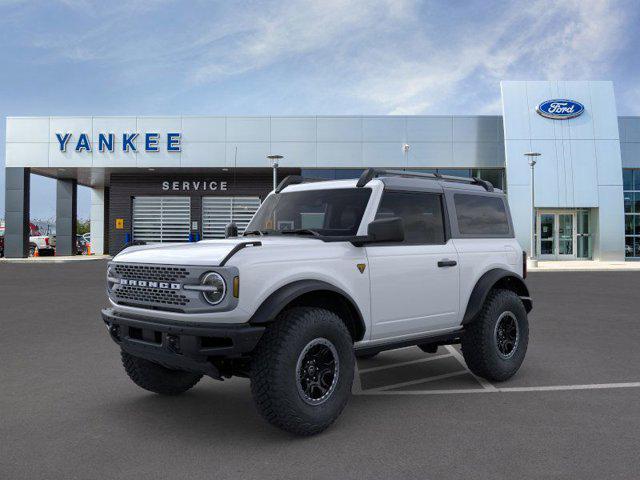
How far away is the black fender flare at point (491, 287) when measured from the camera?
5.65 meters

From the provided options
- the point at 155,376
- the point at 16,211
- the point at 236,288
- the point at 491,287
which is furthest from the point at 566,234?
the point at 236,288

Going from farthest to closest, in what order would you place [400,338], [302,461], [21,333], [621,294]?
1. [621,294]
2. [21,333]
3. [400,338]
4. [302,461]

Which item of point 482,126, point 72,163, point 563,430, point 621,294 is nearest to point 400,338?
point 563,430

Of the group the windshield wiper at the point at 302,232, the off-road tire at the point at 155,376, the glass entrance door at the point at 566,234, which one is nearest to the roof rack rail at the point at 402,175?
the windshield wiper at the point at 302,232

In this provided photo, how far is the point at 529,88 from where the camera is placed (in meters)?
30.3

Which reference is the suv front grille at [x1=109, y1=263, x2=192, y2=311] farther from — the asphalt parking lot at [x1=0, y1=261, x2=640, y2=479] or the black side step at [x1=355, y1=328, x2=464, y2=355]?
the black side step at [x1=355, y1=328, x2=464, y2=355]

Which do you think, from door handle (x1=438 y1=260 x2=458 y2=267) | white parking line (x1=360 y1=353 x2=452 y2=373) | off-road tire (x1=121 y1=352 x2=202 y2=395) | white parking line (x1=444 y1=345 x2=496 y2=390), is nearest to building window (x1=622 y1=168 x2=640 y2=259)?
white parking line (x1=444 y1=345 x2=496 y2=390)

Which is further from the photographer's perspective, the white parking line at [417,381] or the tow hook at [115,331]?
the white parking line at [417,381]

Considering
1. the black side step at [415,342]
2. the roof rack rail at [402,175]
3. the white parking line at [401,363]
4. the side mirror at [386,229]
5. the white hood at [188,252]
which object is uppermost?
the roof rack rail at [402,175]

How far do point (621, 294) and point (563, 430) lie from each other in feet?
39.5

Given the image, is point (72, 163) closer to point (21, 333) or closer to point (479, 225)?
point (21, 333)

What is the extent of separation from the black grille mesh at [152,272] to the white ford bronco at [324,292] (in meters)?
0.01

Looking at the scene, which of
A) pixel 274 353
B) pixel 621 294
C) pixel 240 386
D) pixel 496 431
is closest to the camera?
pixel 274 353

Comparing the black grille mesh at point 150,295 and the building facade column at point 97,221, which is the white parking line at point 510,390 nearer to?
the black grille mesh at point 150,295
